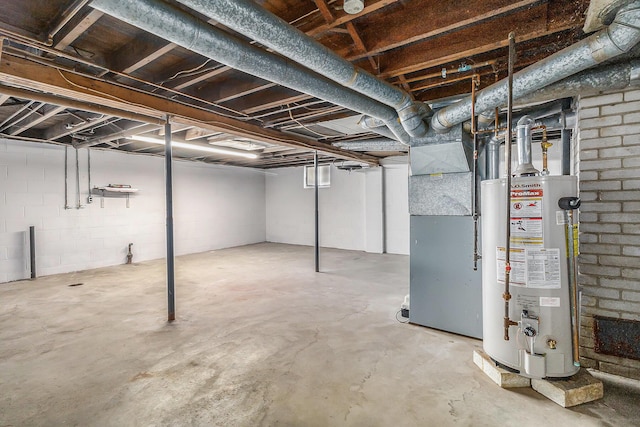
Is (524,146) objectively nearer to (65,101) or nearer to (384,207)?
(65,101)

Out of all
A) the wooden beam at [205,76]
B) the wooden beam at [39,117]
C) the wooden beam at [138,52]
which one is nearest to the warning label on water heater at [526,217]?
the wooden beam at [205,76]

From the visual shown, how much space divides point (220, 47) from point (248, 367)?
221 centimetres

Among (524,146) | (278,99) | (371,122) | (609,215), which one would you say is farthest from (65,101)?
(609,215)

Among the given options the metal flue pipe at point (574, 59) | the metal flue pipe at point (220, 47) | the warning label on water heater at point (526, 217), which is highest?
the metal flue pipe at point (220, 47)

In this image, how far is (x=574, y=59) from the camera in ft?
5.45

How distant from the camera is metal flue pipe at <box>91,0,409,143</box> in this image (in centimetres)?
135

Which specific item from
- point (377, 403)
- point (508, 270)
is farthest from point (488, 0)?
point (377, 403)

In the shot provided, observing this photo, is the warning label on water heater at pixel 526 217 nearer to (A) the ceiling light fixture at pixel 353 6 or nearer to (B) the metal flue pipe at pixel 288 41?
(B) the metal flue pipe at pixel 288 41

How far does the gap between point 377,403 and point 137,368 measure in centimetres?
182

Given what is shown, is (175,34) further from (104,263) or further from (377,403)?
(104,263)

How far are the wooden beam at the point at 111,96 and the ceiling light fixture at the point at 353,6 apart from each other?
2.22m

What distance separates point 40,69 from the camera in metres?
2.33

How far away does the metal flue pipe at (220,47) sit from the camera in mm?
1347

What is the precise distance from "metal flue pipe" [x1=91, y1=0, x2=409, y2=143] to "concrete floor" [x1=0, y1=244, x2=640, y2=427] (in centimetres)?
208
